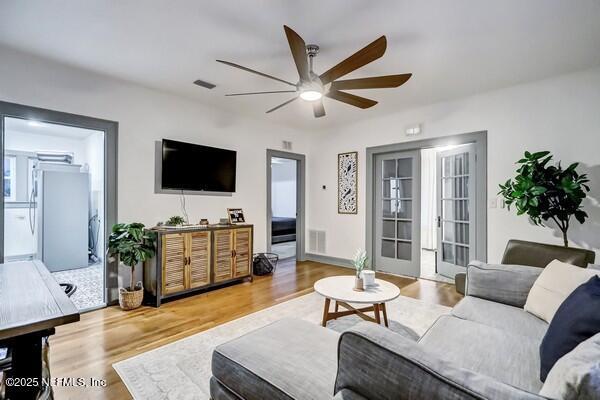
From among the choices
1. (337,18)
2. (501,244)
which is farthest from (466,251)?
(337,18)

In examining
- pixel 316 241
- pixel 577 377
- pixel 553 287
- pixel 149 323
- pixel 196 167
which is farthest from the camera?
pixel 316 241

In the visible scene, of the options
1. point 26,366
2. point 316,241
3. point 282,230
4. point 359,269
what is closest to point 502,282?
point 359,269

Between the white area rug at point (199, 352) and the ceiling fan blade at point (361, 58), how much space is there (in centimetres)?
230

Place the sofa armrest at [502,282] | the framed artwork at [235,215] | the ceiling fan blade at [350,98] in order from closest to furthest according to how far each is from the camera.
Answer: the sofa armrest at [502,282] → the ceiling fan blade at [350,98] → the framed artwork at [235,215]

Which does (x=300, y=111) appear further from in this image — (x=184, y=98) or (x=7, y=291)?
(x=7, y=291)

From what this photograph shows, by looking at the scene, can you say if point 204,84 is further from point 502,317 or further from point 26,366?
point 502,317

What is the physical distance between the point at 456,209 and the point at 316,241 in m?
2.62

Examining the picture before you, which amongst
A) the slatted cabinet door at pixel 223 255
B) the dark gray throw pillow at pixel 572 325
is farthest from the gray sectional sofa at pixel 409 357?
the slatted cabinet door at pixel 223 255

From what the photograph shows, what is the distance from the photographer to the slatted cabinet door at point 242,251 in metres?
4.14

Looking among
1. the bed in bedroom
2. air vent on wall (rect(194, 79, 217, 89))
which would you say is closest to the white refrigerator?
air vent on wall (rect(194, 79, 217, 89))

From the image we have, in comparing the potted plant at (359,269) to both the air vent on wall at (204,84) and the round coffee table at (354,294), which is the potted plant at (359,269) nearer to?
the round coffee table at (354,294)

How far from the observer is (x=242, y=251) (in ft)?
13.9

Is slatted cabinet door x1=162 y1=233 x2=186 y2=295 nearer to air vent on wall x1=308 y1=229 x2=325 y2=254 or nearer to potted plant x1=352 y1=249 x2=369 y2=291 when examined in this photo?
potted plant x1=352 y1=249 x2=369 y2=291

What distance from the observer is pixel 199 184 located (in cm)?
412
